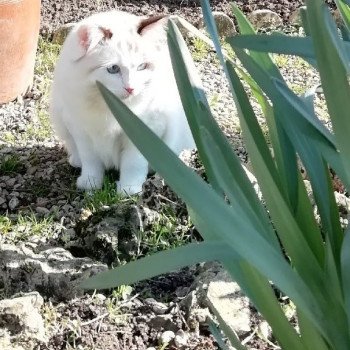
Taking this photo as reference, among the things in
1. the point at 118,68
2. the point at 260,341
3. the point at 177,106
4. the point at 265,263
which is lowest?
the point at 260,341

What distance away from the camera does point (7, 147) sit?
3.10m

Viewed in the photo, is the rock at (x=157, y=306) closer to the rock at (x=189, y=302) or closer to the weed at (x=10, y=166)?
the rock at (x=189, y=302)

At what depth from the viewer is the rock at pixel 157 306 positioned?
2.09 m

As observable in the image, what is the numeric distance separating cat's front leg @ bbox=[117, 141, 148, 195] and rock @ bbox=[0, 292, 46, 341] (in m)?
0.86

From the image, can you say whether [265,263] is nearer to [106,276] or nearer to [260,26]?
[106,276]

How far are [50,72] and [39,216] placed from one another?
52.5 inches

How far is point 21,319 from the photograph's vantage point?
1945mm

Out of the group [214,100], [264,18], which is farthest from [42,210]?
[264,18]

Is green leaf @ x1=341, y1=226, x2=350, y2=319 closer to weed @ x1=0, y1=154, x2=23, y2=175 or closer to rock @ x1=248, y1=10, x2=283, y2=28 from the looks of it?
weed @ x1=0, y1=154, x2=23, y2=175

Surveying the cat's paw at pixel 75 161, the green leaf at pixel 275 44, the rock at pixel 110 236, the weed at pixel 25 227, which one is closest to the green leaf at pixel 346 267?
the green leaf at pixel 275 44

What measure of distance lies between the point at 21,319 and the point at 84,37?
1.07m

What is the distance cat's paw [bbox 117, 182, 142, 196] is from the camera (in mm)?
2732

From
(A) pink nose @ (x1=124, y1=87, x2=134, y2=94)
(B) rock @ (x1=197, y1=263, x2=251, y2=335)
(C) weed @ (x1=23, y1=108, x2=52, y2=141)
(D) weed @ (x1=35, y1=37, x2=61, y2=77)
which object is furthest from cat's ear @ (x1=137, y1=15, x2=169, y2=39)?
(D) weed @ (x1=35, y1=37, x2=61, y2=77)

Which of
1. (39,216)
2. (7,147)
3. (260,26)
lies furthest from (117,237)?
(260,26)
